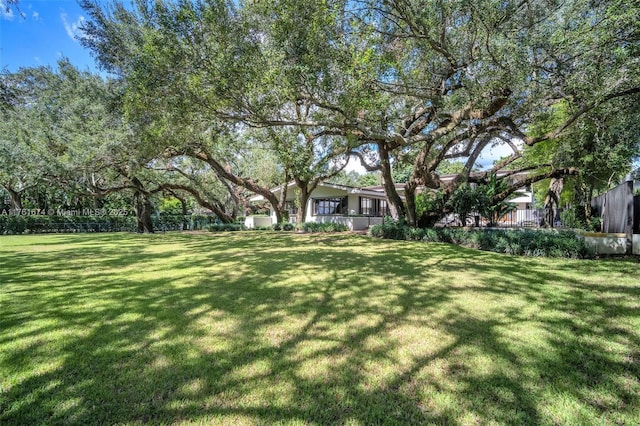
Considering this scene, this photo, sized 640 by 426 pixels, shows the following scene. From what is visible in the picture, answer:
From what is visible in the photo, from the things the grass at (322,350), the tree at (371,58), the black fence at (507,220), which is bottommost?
the grass at (322,350)

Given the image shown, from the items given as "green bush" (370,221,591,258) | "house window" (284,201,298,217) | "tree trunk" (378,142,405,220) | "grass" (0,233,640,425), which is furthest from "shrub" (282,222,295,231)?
"grass" (0,233,640,425)

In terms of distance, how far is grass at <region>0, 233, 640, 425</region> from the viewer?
2.17 meters

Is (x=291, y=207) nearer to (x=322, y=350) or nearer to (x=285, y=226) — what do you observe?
(x=285, y=226)

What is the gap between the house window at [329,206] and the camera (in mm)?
22500

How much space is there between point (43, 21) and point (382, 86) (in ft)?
28.5

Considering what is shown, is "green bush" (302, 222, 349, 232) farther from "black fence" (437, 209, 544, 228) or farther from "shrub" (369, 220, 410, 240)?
"black fence" (437, 209, 544, 228)

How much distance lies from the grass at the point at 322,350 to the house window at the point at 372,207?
17.6 m

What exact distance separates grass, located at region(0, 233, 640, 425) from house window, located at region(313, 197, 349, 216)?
1672 cm

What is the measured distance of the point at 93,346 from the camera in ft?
10.1

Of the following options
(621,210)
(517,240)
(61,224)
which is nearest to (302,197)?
(517,240)

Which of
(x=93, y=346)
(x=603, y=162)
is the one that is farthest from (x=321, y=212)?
(x=93, y=346)

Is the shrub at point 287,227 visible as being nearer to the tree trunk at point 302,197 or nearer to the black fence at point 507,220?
the tree trunk at point 302,197

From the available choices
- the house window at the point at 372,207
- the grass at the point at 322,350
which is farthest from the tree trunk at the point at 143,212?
the grass at the point at 322,350

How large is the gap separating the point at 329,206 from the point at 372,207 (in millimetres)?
3745
